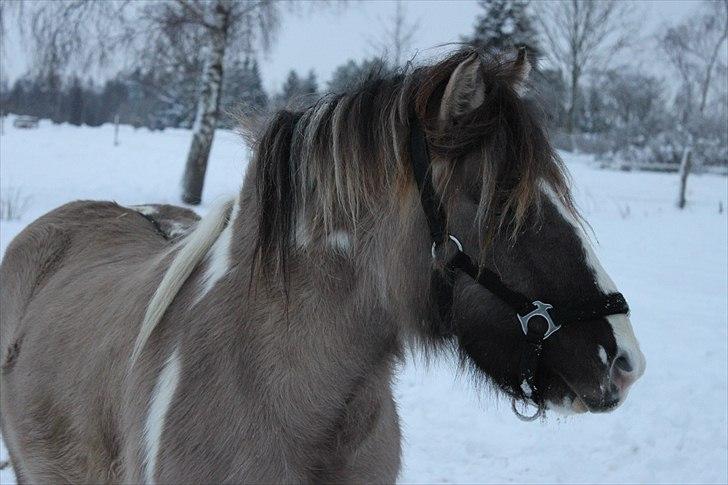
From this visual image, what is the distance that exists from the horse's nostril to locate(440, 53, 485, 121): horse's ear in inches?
29.1

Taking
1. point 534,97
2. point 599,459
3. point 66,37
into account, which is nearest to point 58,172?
point 66,37

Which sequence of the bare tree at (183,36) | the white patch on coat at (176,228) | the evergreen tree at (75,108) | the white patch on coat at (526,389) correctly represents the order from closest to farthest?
the white patch on coat at (526,389), the white patch on coat at (176,228), the bare tree at (183,36), the evergreen tree at (75,108)

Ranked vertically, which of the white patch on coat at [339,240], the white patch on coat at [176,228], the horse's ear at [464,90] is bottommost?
the white patch on coat at [176,228]

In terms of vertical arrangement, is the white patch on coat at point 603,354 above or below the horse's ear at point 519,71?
below

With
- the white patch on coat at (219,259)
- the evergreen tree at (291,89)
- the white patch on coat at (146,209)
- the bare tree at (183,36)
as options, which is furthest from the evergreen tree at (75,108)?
the white patch on coat at (219,259)

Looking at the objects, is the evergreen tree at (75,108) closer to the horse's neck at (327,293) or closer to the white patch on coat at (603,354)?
the horse's neck at (327,293)

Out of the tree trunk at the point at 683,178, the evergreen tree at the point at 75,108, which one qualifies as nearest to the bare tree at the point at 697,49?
the tree trunk at the point at 683,178

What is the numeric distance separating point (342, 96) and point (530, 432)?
11.7ft

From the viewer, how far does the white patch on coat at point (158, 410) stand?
1834 mm

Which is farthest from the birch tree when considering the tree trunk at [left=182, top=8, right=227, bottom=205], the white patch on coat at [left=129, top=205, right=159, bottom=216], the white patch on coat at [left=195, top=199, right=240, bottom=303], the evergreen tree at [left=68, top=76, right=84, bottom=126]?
the evergreen tree at [left=68, top=76, right=84, bottom=126]

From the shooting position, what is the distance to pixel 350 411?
74.8 inches

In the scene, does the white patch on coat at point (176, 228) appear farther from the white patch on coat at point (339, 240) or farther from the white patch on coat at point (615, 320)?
the white patch on coat at point (615, 320)

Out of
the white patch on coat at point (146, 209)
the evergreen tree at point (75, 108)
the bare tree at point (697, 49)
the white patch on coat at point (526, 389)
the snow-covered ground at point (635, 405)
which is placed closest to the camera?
the white patch on coat at point (526, 389)

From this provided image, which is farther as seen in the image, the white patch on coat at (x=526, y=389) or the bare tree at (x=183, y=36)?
the bare tree at (x=183, y=36)
